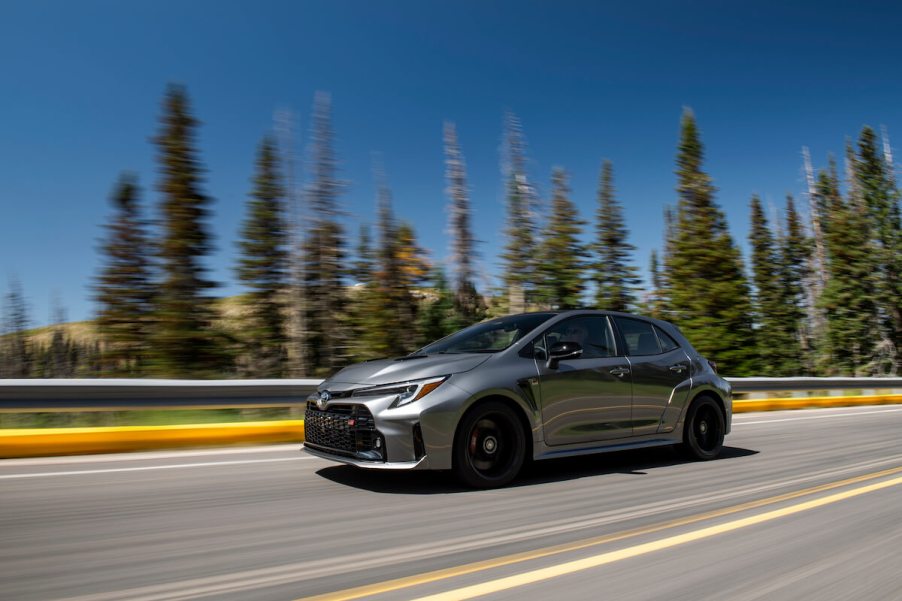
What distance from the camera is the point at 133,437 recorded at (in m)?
7.18

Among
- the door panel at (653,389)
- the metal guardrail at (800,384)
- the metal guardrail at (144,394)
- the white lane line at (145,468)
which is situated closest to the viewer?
the white lane line at (145,468)

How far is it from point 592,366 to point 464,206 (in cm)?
3625

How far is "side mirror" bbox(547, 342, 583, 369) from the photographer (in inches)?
225

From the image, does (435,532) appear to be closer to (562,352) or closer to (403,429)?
(403,429)

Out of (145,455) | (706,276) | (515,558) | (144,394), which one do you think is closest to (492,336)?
(515,558)

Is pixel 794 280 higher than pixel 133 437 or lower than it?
higher

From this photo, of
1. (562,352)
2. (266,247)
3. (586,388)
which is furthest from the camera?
(266,247)

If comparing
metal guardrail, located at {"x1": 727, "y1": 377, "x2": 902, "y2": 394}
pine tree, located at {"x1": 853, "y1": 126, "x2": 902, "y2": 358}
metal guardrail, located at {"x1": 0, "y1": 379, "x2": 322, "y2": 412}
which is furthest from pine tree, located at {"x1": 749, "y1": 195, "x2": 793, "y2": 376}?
metal guardrail, located at {"x1": 0, "y1": 379, "x2": 322, "y2": 412}

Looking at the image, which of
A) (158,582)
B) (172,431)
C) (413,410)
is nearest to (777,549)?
(413,410)

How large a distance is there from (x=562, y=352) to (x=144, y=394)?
Result: 5.39 meters

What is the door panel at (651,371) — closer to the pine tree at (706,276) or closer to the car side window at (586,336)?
the car side window at (586,336)

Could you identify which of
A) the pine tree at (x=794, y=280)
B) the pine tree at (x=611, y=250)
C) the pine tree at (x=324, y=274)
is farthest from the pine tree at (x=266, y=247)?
the pine tree at (x=794, y=280)

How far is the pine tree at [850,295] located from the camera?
5397cm

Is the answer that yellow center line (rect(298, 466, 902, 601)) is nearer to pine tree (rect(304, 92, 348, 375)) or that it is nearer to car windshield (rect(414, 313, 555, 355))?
car windshield (rect(414, 313, 555, 355))
